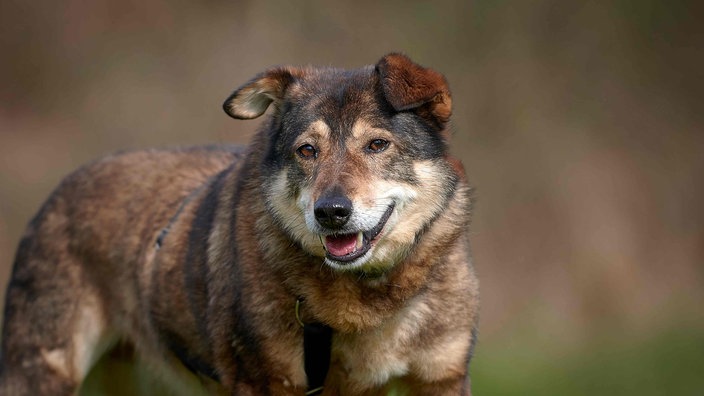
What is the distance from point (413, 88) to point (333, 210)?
60cm

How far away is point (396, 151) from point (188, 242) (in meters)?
1.32

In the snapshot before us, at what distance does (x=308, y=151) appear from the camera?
4.25 m

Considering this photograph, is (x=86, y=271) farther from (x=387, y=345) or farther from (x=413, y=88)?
(x=413, y=88)

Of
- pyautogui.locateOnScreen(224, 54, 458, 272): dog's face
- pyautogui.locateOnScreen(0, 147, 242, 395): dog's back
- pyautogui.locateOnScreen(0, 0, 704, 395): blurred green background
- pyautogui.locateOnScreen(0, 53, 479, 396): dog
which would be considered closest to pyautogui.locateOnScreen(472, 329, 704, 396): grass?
pyautogui.locateOnScreen(0, 0, 704, 395): blurred green background

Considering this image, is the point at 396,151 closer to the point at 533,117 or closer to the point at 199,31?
the point at 533,117

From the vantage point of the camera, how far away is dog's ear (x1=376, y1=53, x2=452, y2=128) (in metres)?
4.14

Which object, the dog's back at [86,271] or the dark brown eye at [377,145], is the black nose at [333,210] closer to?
the dark brown eye at [377,145]

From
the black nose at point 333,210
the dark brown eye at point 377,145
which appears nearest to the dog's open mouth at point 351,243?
the black nose at point 333,210

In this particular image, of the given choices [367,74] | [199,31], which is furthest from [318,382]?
[199,31]

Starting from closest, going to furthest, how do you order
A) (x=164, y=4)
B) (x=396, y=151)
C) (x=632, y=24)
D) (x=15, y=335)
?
1. (x=396, y=151)
2. (x=15, y=335)
3. (x=632, y=24)
4. (x=164, y=4)

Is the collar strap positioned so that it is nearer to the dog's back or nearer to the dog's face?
the dog's face

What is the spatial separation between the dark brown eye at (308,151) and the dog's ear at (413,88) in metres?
0.35

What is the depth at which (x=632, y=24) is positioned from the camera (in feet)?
29.7

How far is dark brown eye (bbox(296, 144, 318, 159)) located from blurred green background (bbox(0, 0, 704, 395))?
4.37m
